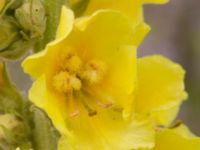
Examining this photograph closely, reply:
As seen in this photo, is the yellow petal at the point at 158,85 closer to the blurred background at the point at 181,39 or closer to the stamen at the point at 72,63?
the stamen at the point at 72,63

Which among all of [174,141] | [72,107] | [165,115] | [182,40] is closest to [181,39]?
[182,40]

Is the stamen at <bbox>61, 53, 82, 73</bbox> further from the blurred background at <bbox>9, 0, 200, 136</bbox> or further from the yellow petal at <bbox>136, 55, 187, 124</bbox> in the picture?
the blurred background at <bbox>9, 0, 200, 136</bbox>

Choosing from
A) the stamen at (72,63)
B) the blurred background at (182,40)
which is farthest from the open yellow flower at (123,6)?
the blurred background at (182,40)

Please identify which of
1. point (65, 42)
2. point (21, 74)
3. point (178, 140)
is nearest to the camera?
point (65, 42)

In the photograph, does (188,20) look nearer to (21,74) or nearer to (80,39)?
(21,74)

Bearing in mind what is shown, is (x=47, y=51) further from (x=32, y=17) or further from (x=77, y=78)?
(x=77, y=78)

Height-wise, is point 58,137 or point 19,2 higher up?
point 19,2

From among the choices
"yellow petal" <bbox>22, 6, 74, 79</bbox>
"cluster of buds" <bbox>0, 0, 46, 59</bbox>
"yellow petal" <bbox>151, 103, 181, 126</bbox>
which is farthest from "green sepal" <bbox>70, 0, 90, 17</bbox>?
"yellow petal" <bbox>151, 103, 181, 126</bbox>

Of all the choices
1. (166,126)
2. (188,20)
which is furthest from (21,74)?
(166,126)
